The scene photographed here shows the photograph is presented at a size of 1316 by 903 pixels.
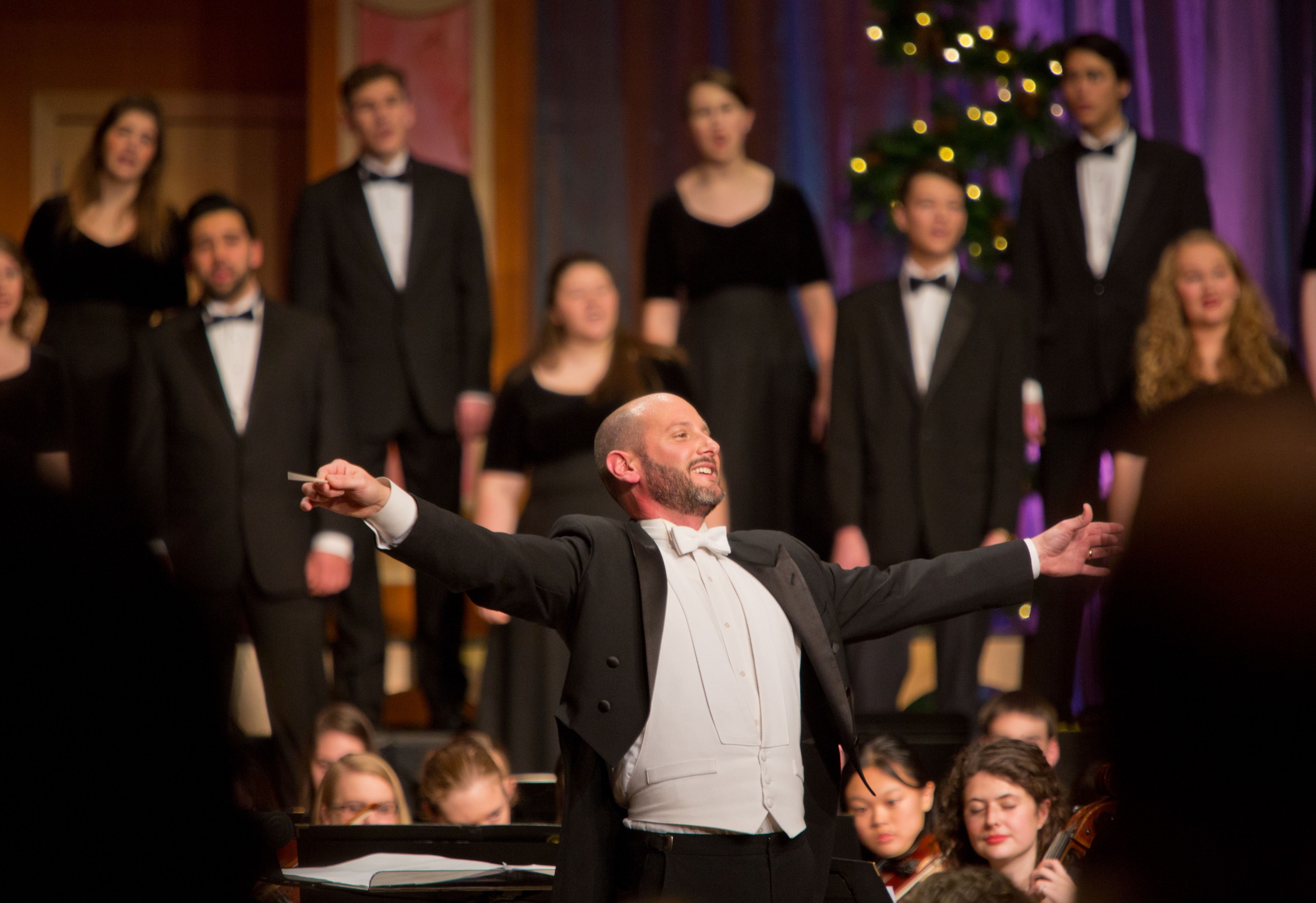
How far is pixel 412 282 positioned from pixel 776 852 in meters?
2.84

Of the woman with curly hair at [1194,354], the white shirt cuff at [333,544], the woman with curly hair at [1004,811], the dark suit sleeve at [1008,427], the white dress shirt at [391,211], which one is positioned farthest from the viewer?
the white dress shirt at [391,211]

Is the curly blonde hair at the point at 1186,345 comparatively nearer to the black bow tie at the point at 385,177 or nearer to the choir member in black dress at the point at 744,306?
the choir member in black dress at the point at 744,306

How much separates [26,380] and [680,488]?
8.21 ft

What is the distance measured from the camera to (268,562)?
4277 millimetres

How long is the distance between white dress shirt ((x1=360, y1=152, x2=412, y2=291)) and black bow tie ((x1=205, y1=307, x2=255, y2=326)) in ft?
1.80

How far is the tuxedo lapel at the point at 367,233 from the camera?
15.9 ft

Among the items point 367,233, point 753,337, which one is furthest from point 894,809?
point 367,233

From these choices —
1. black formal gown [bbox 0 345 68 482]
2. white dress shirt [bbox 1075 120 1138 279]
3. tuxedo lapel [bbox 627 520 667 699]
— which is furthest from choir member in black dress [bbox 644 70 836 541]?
tuxedo lapel [bbox 627 520 667 699]

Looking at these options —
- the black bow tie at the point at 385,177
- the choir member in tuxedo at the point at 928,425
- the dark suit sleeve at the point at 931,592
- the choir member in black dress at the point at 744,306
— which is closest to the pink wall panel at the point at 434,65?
the black bow tie at the point at 385,177

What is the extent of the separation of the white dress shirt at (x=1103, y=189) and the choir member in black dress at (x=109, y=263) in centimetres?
281

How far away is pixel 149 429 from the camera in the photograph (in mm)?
4371

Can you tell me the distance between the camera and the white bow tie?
261 cm

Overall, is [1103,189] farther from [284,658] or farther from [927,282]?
[284,658]

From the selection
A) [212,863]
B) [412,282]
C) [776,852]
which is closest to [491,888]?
[776,852]
